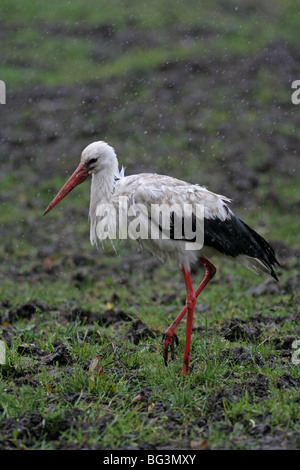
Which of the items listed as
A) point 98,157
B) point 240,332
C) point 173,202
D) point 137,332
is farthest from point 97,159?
point 240,332

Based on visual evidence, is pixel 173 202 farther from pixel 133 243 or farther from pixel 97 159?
pixel 133 243

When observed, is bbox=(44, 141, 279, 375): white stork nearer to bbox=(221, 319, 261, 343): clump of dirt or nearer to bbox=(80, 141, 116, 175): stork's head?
bbox=(80, 141, 116, 175): stork's head

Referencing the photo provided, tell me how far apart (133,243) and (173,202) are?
417 cm

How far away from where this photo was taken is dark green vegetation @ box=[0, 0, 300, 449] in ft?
15.2

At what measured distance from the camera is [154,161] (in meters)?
11.9

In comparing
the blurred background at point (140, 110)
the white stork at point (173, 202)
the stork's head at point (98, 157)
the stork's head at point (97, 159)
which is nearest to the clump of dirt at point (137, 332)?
the white stork at point (173, 202)

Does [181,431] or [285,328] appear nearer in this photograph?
[181,431]

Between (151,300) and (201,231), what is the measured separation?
2.24m

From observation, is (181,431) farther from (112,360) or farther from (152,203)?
(152,203)

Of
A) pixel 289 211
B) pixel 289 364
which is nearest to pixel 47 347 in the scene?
pixel 289 364

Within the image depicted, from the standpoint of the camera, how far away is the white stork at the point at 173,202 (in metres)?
5.68

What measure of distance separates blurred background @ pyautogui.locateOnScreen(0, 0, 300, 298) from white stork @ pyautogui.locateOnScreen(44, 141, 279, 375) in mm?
2688
